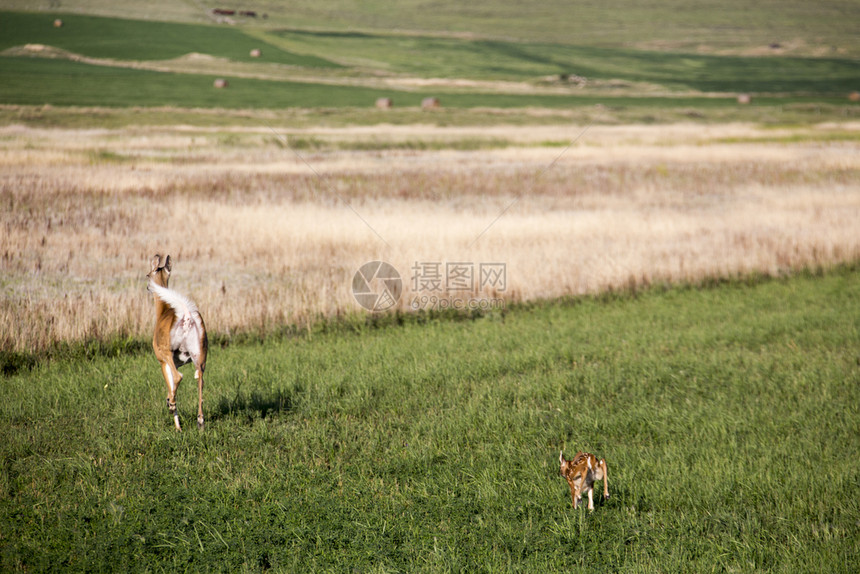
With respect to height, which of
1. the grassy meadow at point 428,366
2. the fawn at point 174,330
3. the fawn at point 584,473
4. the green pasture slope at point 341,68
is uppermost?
the green pasture slope at point 341,68

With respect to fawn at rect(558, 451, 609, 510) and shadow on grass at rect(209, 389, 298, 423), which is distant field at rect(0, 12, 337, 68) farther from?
fawn at rect(558, 451, 609, 510)

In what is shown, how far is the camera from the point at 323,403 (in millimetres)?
7875

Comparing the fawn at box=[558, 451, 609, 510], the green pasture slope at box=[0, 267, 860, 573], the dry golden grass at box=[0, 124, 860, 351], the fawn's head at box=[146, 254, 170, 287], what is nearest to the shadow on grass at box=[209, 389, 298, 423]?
the green pasture slope at box=[0, 267, 860, 573]

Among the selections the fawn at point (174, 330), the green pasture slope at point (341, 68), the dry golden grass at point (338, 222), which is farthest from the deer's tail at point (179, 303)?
the green pasture slope at point (341, 68)

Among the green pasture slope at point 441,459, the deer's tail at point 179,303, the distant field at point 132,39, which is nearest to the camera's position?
the green pasture slope at point 441,459

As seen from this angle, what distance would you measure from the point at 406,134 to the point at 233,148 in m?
15.1

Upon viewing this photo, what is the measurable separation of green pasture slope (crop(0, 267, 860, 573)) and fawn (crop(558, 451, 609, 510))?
283 mm

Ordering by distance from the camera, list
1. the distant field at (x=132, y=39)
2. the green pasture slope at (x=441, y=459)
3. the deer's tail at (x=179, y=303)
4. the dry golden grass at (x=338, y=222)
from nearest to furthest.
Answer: the green pasture slope at (x=441, y=459), the deer's tail at (x=179, y=303), the dry golden grass at (x=338, y=222), the distant field at (x=132, y=39)

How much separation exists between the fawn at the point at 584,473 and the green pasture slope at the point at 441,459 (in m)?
0.28

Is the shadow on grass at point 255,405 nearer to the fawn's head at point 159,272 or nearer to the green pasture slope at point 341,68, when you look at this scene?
the fawn's head at point 159,272

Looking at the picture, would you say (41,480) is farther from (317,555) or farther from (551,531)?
(551,531)

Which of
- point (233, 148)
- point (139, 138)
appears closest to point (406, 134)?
point (233, 148)

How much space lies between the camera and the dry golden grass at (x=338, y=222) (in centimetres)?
1268

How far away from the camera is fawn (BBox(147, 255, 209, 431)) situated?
19.9 feet
